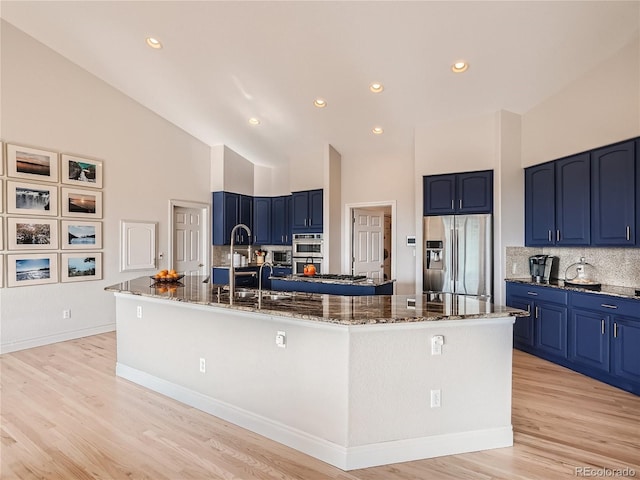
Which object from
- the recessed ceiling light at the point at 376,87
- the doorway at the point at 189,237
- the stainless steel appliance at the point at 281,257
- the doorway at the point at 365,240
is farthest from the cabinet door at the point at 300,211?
the recessed ceiling light at the point at 376,87

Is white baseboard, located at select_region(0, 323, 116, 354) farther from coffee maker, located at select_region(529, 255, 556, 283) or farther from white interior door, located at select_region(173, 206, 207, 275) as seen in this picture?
coffee maker, located at select_region(529, 255, 556, 283)

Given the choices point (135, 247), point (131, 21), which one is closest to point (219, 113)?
point (131, 21)

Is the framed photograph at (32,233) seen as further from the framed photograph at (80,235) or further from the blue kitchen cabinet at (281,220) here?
the blue kitchen cabinet at (281,220)

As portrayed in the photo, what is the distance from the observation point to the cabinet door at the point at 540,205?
427 centimetres

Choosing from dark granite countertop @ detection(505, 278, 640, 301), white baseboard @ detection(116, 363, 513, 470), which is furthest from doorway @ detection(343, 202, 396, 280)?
white baseboard @ detection(116, 363, 513, 470)

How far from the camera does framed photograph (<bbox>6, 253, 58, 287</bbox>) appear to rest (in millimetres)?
4324

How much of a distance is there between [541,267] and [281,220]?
4603 mm

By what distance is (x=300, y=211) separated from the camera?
6.55 m

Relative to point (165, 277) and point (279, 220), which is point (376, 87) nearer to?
point (165, 277)

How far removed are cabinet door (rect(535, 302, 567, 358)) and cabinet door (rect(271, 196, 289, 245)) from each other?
4549 millimetres

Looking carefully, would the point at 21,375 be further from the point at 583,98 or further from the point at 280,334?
the point at 583,98

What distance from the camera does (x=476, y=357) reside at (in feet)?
7.30

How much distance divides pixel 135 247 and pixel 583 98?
20.4 feet

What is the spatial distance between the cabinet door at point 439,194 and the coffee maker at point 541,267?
1.20m
